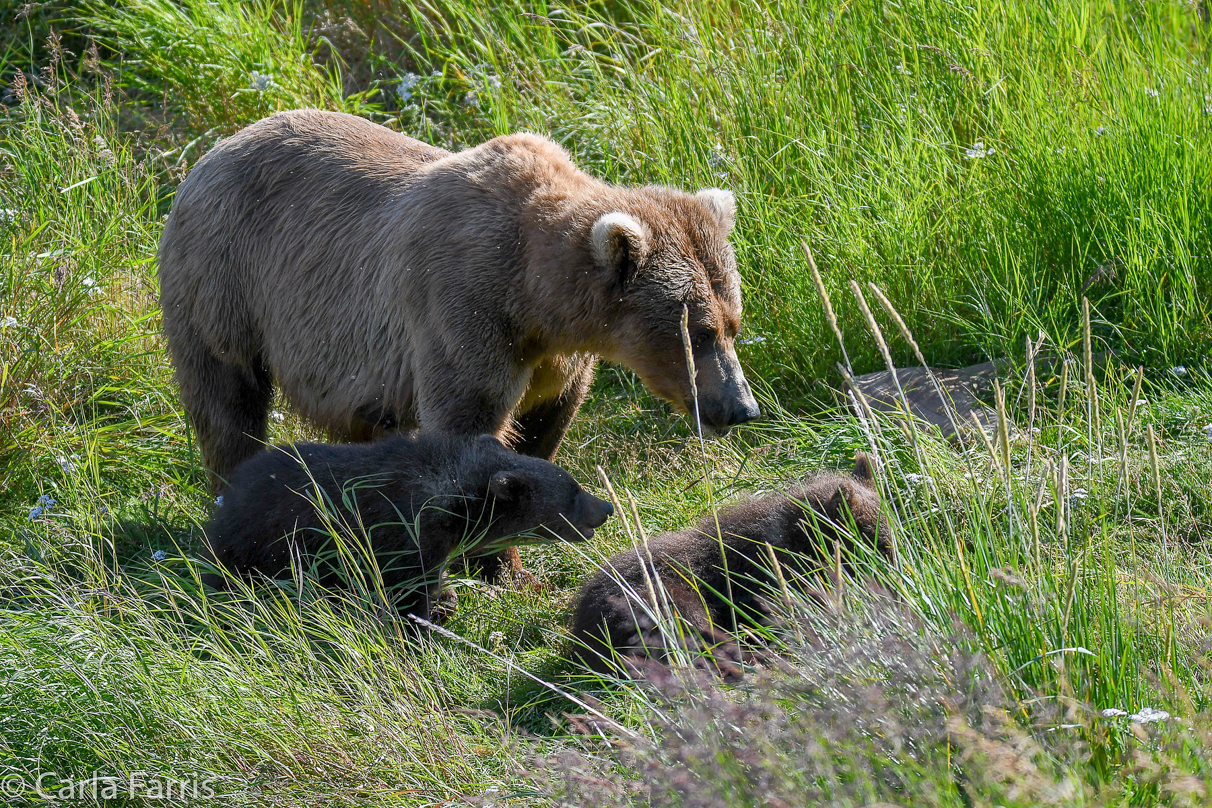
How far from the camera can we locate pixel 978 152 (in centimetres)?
624

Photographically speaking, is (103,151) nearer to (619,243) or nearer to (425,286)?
(425,286)

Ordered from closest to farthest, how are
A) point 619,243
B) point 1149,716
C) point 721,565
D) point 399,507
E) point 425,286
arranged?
point 1149,716, point 721,565, point 399,507, point 619,243, point 425,286

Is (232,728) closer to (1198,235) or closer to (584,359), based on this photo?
(584,359)

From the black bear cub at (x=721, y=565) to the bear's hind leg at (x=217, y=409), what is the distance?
2.53 m

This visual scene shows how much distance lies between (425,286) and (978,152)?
10.6 ft

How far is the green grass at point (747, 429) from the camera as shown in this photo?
8.21 feet

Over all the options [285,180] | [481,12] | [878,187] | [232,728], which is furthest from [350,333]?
[481,12]

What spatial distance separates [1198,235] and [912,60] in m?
2.30

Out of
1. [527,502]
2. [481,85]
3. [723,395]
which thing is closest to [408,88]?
[481,85]

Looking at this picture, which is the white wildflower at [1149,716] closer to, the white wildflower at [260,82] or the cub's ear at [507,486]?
the cub's ear at [507,486]

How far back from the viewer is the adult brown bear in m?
4.85

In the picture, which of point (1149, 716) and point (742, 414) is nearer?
point (1149, 716)

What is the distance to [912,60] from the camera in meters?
7.07

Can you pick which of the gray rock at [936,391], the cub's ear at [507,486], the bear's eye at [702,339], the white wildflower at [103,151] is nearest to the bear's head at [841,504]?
the bear's eye at [702,339]
